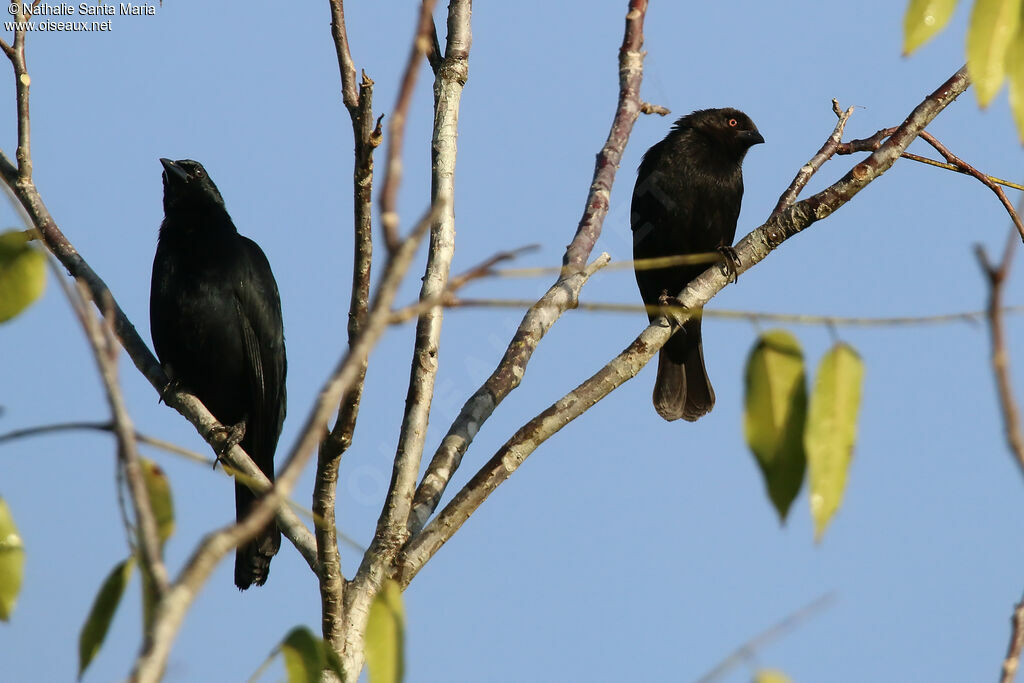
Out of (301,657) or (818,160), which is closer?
(301,657)

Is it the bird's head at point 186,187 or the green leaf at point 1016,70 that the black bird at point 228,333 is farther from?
the green leaf at point 1016,70

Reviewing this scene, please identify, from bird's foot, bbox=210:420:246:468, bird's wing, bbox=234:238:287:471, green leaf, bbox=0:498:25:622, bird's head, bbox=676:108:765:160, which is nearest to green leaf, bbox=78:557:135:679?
green leaf, bbox=0:498:25:622

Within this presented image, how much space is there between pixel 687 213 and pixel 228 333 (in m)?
2.91

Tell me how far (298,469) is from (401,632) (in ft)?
2.58

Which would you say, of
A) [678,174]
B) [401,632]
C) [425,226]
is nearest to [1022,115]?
[425,226]

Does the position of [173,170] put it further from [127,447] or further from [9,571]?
[127,447]

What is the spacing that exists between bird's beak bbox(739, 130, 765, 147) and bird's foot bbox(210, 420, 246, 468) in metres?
3.83

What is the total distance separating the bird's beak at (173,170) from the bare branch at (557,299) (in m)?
2.44

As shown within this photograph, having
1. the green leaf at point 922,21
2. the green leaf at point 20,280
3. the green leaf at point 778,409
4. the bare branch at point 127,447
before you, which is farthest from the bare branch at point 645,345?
the bare branch at point 127,447

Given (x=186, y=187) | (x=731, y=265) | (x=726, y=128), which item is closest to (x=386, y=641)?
(x=731, y=265)

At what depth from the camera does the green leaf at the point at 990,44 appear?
5.72ft

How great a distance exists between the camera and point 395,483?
373 centimetres

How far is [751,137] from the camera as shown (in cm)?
716

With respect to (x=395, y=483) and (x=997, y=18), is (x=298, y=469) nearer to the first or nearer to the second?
(x=997, y=18)
